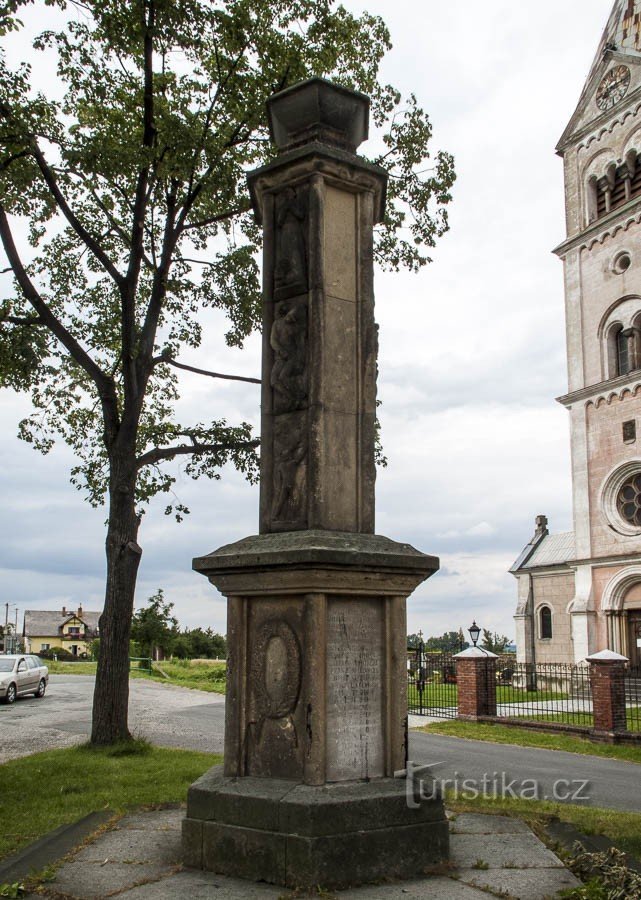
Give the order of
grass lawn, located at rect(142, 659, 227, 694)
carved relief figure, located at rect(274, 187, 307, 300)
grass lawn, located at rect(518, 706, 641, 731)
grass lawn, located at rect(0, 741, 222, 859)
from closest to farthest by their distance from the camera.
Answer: carved relief figure, located at rect(274, 187, 307, 300), grass lawn, located at rect(0, 741, 222, 859), grass lawn, located at rect(518, 706, 641, 731), grass lawn, located at rect(142, 659, 227, 694)

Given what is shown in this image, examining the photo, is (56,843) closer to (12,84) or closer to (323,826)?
(323,826)

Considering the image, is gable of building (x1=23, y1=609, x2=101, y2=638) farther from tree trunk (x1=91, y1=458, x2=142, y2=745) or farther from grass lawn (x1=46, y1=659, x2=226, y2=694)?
tree trunk (x1=91, y1=458, x2=142, y2=745)

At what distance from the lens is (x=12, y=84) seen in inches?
463

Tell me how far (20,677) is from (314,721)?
2188cm

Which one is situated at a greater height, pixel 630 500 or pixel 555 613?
pixel 630 500

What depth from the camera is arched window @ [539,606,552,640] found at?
4056cm

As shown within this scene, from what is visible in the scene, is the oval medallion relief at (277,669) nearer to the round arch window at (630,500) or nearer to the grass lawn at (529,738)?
the grass lawn at (529,738)

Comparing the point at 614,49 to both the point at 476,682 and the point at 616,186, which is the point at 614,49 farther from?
the point at 476,682

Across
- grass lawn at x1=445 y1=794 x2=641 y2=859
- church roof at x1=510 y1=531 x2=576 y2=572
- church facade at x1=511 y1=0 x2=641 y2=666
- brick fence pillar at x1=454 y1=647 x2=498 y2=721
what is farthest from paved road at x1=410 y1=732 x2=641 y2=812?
church roof at x1=510 y1=531 x2=576 y2=572

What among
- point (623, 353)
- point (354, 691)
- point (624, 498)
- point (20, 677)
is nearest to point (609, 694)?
point (354, 691)

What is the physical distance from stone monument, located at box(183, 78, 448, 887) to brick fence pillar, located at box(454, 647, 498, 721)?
598 inches

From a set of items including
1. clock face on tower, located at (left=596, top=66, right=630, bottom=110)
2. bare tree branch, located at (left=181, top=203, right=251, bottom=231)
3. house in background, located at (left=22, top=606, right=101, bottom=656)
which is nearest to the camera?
bare tree branch, located at (left=181, top=203, right=251, bottom=231)

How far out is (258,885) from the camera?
4.68m

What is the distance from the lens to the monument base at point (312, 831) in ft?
15.2
